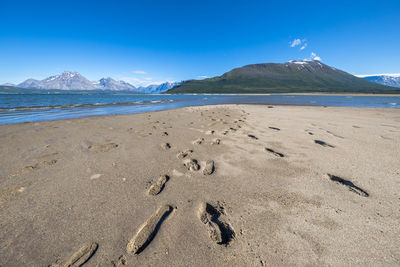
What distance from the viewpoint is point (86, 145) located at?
5.34m

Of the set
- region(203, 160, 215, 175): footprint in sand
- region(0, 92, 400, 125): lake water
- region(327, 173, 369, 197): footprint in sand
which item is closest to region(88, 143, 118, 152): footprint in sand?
region(203, 160, 215, 175): footprint in sand

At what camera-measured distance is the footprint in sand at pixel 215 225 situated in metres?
1.98

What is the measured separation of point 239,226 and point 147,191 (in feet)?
5.45

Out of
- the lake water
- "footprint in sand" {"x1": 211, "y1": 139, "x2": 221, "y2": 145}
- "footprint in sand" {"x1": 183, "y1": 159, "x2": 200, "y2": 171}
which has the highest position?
"footprint in sand" {"x1": 211, "y1": 139, "x2": 221, "y2": 145}

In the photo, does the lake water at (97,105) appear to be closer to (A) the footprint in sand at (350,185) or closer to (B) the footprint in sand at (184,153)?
(B) the footprint in sand at (184,153)

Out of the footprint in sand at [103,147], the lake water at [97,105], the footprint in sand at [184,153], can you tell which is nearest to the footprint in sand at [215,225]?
the footprint in sand at [184,153]

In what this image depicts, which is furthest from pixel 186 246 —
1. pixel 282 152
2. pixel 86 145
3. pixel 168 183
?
pixel 86 145

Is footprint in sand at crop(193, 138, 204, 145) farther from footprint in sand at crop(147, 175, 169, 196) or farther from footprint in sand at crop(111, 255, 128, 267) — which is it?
footprint in sand at crop(111, 255, 128, 267)

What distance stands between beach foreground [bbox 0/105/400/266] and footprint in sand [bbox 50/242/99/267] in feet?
0.03

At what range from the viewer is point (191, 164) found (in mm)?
3975

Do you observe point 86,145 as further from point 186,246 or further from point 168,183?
point 186,246

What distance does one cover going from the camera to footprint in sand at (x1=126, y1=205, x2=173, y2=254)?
186cm

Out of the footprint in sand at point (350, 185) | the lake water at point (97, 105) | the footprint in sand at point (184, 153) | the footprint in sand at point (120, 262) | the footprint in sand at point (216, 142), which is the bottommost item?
the lake water at point (97, 105)

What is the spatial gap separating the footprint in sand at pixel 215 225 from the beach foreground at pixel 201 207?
0.05 ft
